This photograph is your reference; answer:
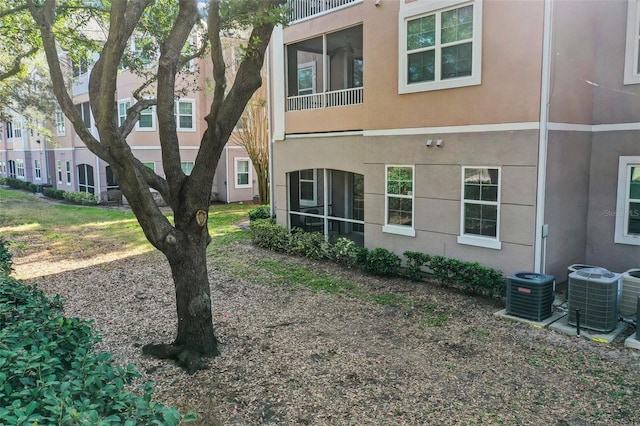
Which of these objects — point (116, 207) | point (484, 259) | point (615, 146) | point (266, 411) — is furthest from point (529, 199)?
point (116, 207)

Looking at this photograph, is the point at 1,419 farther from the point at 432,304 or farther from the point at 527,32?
the point at 527,32

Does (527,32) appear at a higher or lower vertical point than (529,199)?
higher

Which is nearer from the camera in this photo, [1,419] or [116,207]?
[1,419]

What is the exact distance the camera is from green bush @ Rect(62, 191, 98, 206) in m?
28.2

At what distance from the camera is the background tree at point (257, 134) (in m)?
23.7

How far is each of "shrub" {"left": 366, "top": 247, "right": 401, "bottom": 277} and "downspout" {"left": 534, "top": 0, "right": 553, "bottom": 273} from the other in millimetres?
3373

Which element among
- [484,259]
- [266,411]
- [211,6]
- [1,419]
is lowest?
[266,411]

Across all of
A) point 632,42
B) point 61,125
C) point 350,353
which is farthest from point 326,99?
point 61,125

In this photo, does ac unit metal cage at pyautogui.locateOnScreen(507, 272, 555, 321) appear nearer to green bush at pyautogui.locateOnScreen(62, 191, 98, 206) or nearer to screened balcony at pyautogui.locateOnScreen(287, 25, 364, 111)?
screened balcony at pyautogui.locateOnScreen(287, 25, 364, 111)

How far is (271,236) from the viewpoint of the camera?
Result: 15562mm

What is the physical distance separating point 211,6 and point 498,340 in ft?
22.0

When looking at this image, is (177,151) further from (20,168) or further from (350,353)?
(20,168)

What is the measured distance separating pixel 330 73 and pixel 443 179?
21.3 feet

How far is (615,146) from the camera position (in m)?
10.4
